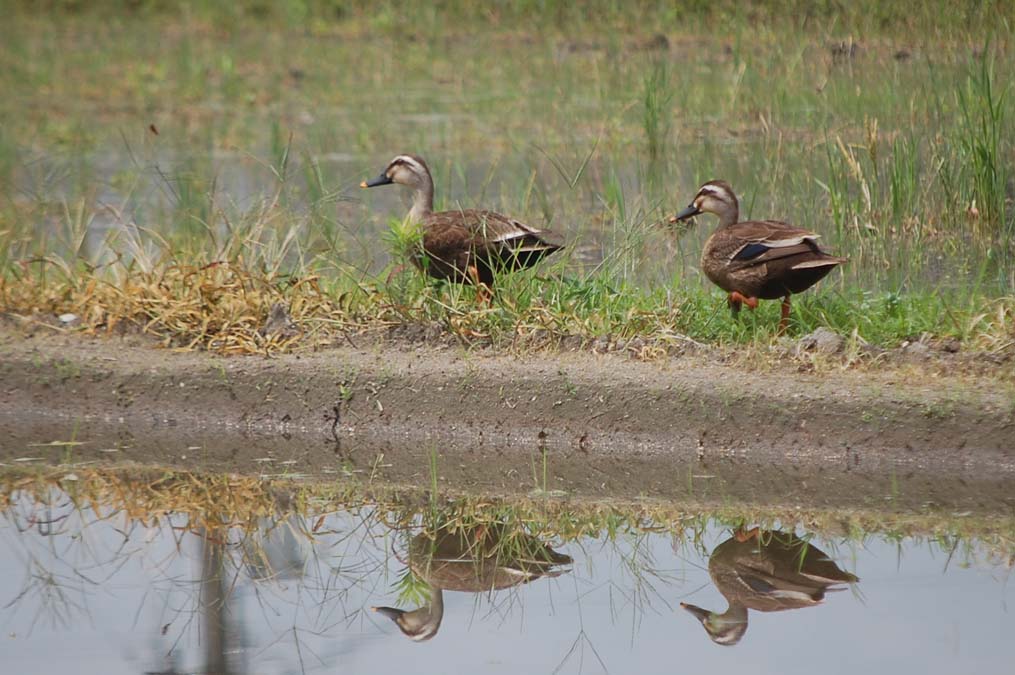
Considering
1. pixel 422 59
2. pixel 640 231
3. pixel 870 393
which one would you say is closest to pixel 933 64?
pixel 640 231

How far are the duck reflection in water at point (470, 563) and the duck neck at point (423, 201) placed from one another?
8.81ft

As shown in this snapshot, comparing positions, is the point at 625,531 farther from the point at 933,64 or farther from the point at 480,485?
the point at 933,64

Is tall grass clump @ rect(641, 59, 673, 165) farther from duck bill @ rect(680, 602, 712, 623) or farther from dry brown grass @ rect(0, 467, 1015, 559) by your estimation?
duck bill @ rect(680, 602, 712, 623)

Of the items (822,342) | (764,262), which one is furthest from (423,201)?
(822,342)

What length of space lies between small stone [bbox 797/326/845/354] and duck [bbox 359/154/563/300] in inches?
53.7

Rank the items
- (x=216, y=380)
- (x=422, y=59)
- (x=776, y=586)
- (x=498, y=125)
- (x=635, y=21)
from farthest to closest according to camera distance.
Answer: (x=422, y=59), (x=498, y=125), (x=635, y=21), (x=216, y=380), (x=776, y=586)

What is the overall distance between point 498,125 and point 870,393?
24.8ft

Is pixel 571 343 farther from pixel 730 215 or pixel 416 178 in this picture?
pixel 416 178

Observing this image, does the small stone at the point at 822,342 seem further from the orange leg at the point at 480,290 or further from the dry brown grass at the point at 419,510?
the orange leg at the point at 480,290

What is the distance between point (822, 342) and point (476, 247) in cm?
179

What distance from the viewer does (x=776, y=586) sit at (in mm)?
4594

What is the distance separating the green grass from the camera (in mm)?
6844

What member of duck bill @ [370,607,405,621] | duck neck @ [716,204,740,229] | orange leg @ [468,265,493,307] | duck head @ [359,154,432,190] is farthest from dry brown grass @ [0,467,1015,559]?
duck head @ [359,154,432,190]

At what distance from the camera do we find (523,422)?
625 centimetres
